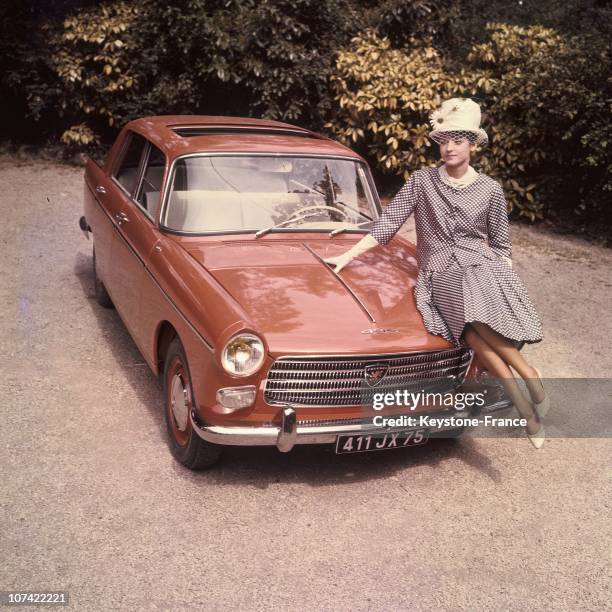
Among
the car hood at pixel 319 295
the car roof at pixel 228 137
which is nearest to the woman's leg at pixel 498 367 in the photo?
the car hood at pixel 319 295

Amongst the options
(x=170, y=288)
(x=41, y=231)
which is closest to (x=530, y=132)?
(x=41, y=231)

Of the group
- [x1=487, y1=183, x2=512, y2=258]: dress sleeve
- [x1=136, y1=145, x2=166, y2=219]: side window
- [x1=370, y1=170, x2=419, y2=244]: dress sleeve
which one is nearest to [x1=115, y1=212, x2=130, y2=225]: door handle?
[x1=136, y1=145, x2=166, y2=219]: side window

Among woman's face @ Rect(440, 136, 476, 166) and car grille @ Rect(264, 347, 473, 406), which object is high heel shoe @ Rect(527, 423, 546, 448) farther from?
woman's face @ Rect(440, 136, 476, 166)

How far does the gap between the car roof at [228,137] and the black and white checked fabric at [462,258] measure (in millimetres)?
1012

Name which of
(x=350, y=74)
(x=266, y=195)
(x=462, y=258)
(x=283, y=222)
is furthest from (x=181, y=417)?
(x=350, y=74)

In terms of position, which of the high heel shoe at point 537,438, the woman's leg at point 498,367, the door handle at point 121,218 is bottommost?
the high heel shoe at point 537,438

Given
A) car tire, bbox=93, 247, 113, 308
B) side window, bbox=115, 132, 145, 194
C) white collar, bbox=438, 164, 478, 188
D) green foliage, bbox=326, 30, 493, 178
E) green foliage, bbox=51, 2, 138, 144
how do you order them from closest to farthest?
white collar, bbox=438, 164, 478, 188, side window, bbox=115, 132, 145, 194, car tire, bbox=93, 247, 113, 308, green foliage, bbox=326, 30, 493, 178, green foliage, bbox=51, 2, 138, 144

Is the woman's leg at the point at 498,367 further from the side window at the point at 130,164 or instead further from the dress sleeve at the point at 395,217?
the side window at the point at 130,164

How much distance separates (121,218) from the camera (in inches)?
215

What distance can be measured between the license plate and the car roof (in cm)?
213

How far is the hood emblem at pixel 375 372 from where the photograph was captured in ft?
13.0

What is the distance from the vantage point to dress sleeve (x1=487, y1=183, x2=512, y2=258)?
Result: 14.8 feet

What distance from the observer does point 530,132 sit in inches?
372

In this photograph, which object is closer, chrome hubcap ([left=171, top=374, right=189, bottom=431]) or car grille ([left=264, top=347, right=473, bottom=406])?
car grille ([left=264, top=347, right=473, bottom=406])
